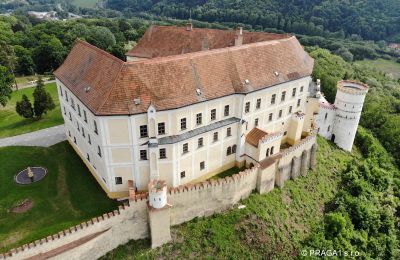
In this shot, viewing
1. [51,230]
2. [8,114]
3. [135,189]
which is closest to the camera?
[51,230]

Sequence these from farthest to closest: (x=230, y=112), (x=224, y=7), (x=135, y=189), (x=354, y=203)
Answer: (x=224, y=7), (x=354, y=203), (x=230, y=112), (x=135, y=189)

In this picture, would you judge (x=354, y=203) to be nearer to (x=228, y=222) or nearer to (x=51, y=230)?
(x=228, y=222)


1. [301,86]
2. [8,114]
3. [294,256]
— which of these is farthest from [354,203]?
[8,114]

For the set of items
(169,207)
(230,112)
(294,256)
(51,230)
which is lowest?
(294,256)

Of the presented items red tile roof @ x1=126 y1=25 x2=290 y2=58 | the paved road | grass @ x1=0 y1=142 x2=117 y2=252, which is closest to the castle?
grass @ x1=0 y1=142 x2=117 y2=252

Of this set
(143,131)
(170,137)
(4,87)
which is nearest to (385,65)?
(170,137)

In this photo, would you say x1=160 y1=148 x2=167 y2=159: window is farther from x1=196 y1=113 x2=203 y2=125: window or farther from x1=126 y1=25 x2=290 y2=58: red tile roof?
x1=126 y1=25 x2=290 y2=58: red tile roof

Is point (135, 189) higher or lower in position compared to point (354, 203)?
higher
